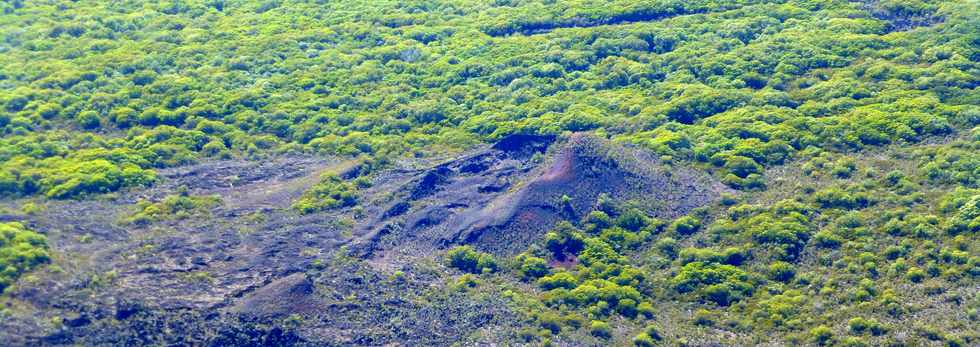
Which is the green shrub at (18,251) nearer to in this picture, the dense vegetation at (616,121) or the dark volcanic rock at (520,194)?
the dense vegetation at (616,121)

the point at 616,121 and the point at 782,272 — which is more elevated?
the point at 616,121

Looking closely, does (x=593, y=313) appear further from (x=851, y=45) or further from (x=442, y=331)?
(x=851, y=45)

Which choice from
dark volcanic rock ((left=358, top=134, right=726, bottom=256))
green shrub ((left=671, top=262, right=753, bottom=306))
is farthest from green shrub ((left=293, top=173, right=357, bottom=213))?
green shrub ((left=671, top=262, right=753, bottom=306))

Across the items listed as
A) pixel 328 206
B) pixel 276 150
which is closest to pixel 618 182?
pixel 328 206

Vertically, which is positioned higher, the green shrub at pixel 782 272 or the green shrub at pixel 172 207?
the green shrub at pixel 172 207

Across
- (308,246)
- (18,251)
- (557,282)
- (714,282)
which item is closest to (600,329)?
(557,282)

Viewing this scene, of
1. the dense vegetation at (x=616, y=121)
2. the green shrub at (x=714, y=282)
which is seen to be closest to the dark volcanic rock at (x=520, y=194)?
the dense vegetation at (x=616, y=121)

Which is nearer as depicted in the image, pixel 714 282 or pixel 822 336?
pixel 822 336

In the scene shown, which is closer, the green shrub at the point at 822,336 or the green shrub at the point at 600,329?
the green shrub at the point at 822,336

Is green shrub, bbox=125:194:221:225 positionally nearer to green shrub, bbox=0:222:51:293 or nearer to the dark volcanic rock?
green shrub, bbox=0:222:51:293

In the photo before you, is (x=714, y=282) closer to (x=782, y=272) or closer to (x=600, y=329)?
(x=782, y=272)
